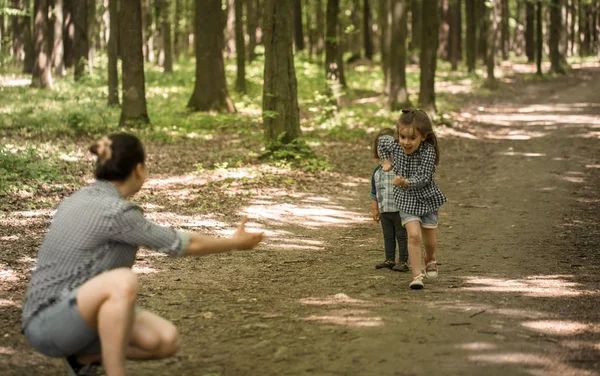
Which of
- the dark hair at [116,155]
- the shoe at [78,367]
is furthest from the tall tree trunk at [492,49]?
the shoe at [78,367]

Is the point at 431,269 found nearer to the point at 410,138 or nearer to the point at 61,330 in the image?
the point at 410,138

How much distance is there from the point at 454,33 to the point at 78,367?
4437 centimetres

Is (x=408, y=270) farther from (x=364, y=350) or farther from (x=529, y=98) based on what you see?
(x=529, y=98)

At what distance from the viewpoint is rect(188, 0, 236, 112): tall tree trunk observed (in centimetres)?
2169

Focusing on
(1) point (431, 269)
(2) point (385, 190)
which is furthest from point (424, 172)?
(1) point (431, 269)

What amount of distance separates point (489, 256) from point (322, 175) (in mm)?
6142

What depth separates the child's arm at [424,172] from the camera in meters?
6.83

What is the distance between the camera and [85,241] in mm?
4148

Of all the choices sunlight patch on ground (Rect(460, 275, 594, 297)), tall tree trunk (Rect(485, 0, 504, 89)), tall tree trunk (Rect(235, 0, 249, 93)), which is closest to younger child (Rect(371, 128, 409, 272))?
sunlight patch on ground (Rect(460, 275, 594, 297))

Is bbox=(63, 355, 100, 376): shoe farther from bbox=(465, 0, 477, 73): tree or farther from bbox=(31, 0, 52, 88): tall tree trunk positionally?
bbox=(465, 0, 477, 73): tree

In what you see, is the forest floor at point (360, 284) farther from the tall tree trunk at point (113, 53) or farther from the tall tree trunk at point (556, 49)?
the tall tree trunk at point (556, 49)

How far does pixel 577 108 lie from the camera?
26.1m

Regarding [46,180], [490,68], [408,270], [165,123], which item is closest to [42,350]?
[408,270]

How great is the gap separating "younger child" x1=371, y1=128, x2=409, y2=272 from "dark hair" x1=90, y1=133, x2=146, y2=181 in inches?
140
